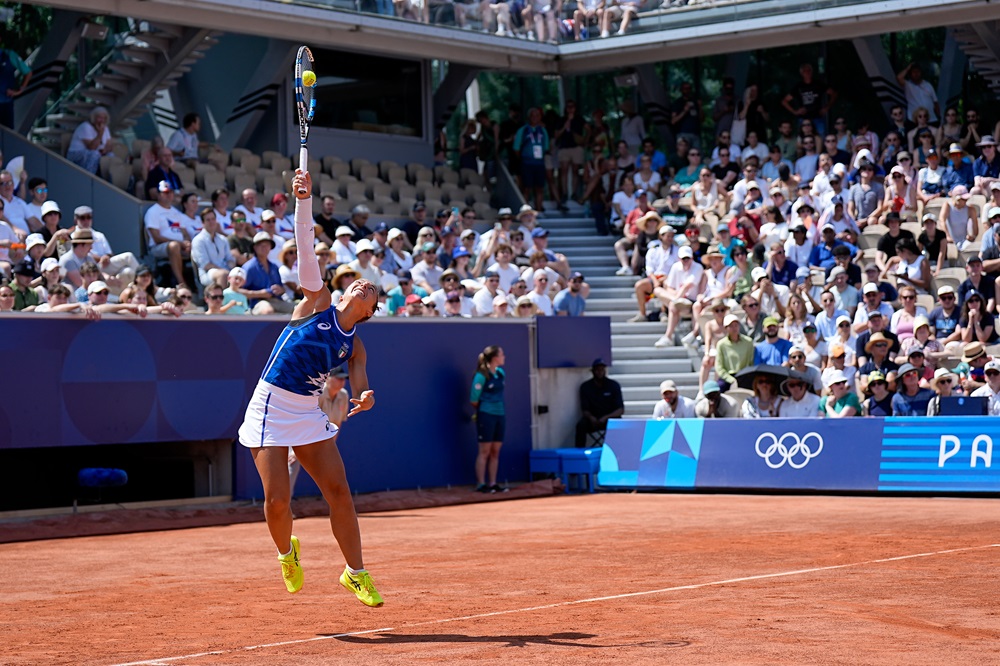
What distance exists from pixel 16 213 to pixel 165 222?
2316mm

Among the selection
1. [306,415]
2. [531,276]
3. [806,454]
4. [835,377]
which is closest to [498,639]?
[306,415]

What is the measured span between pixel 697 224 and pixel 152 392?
11.9m

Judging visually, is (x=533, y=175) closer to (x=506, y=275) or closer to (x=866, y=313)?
(x=506, y=275)

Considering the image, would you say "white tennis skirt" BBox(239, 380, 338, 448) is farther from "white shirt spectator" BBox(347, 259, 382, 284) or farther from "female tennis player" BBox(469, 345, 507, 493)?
"white shirt spectator" BBox(347, 259, 382, 284)

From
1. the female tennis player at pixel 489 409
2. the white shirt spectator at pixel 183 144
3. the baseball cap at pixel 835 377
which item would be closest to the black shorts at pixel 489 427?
the female tennis player at pixel 489 409

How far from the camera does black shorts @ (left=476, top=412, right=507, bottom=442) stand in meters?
19.5

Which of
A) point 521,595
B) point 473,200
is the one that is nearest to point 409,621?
point 521,595

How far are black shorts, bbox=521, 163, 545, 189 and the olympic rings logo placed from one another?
11399mm

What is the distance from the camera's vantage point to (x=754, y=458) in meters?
18.9

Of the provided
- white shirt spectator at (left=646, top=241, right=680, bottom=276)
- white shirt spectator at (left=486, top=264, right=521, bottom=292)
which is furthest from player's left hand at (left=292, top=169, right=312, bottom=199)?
white shirt spectator at (left=646, top=241, right=680, bottom=276)

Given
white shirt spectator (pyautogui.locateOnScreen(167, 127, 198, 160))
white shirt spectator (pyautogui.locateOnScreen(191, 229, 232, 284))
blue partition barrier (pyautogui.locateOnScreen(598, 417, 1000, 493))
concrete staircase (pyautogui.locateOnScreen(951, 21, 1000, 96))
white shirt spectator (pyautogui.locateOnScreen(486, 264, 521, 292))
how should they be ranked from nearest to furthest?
blue partition barrier (pyautogui.locateOnScreen(598, 417, 1000, 493)), white shirt spectator (pyautogui.locateOnScreen(191, 229, 232, 284)), white shirt spectator (pyautogui.locateOnScreen(486, 264, 521, 292)), white shirt spectator (pyautogui.locateOnScreen(167, 127, 198, 160)), concrete staircase (pyautogui.locateOnScreen(951, 21, 1000, 96))

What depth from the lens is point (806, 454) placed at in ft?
60.7

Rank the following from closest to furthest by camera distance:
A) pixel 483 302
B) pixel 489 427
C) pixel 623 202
Answer: pixel 489 427 < pixel 483 302 < pixel 623 202

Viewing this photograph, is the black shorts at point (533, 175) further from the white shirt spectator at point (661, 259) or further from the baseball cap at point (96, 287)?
the baseball cap at point (96, 287)
